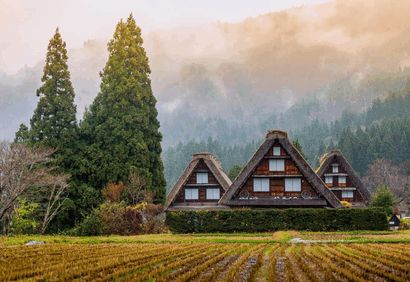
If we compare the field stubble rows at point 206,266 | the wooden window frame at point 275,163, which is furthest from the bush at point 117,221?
the field stubble rows at point 206,266

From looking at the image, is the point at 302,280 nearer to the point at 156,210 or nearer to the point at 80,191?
the point at 156,210

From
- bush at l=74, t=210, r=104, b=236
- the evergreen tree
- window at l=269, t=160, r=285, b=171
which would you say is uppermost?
the evergreen tree

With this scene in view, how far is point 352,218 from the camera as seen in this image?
3822cm

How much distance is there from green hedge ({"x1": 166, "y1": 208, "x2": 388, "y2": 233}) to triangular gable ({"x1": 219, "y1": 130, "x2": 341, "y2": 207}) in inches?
110

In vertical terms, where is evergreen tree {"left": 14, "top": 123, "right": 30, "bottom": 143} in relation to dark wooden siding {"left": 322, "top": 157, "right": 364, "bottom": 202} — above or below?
above

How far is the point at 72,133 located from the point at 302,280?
40.7 meters

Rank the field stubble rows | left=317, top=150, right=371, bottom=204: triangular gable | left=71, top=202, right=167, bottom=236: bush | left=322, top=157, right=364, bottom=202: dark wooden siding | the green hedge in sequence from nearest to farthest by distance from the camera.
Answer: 1. the field stubble rows
2. the green hedge
3. left=71, top=202, right=167, bottom=236: bush
4. left=317, top=150, right=371, bottom=204: triangular gable
5. left=322, top=157, right=364, bottom=202: dark wooden siding

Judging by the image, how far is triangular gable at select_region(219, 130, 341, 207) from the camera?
4159 centimetres

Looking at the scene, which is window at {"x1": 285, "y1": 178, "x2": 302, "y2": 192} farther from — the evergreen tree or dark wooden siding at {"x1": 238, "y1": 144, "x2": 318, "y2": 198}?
the evergreen tree

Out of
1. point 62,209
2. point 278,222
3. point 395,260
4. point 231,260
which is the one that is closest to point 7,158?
point 62,209

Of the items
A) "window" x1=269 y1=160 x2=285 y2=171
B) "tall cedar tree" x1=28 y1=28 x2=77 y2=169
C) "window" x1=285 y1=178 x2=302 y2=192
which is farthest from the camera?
"tall cedar tree" x1=28 y1=28 x2=77 y2=169

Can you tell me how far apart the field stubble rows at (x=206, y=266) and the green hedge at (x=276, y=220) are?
56.4 ft

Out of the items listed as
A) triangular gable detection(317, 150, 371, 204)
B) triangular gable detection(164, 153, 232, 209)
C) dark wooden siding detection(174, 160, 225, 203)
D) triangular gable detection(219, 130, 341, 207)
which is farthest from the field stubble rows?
triangular gable detection(317, 150, 371, 204)

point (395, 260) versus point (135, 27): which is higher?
point (135, 27)
